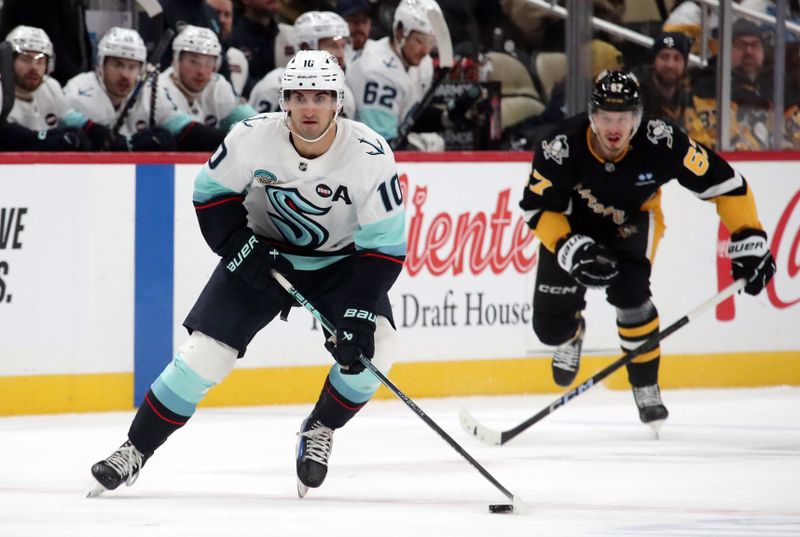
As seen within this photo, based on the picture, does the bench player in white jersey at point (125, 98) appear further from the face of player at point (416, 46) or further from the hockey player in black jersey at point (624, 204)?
the hockey player in black jersey at point (624, 204)

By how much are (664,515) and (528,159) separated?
98.3 inches

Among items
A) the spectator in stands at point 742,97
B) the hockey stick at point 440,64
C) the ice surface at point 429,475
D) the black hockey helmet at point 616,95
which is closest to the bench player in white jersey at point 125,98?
the hockey stick at point 440,64

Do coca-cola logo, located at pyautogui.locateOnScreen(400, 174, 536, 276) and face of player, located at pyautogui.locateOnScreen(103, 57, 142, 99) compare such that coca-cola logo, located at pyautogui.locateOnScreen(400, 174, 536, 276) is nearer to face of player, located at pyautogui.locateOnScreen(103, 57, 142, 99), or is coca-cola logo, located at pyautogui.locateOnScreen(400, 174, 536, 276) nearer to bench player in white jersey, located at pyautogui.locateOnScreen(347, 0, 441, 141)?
bench player in white jersey, located at pyautogui.locateOnScreen(347, 0, 441, 141)

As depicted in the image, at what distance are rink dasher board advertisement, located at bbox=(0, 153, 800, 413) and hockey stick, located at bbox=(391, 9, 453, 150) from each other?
532mm

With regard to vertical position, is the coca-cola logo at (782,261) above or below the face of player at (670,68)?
below

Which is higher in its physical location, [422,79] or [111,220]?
[422,79]

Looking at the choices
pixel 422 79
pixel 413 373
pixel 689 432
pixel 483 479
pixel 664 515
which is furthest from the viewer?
pixel 422 79

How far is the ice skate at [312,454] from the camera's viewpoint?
156 inches

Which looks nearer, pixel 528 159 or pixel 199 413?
pixel 199 413

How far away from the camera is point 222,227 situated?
384 centimetres

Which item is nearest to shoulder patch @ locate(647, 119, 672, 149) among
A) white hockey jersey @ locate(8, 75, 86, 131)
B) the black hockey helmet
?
the black hockey helmet

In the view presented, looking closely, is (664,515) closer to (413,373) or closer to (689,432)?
(689,432)

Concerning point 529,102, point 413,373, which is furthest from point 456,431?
point 529,102

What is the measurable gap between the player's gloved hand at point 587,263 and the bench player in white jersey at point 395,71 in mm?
1627
